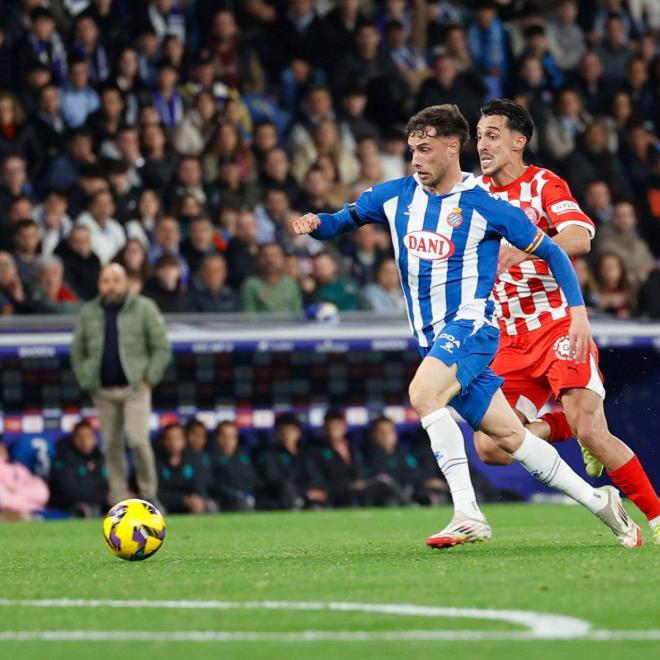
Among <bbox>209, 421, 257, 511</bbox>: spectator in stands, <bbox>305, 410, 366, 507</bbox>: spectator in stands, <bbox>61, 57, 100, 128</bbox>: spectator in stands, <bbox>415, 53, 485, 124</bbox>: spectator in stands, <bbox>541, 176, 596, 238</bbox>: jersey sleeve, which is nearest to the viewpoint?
<bbox>541, 176, 596, 238</bbox>: jersey sleeve

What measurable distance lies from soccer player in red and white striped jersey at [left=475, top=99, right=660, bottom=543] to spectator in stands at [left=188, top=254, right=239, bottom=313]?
6795 mm

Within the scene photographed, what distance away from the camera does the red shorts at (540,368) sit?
350 inches

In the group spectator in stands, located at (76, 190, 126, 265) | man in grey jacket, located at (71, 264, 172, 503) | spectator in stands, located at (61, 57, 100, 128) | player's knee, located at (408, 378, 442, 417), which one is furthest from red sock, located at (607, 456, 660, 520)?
spectator in stands, located at (61, 57, 100, 128)

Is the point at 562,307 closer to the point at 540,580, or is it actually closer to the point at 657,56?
the point at 540,580

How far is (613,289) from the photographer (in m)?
16.9

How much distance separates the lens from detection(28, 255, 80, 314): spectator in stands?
15188 mm

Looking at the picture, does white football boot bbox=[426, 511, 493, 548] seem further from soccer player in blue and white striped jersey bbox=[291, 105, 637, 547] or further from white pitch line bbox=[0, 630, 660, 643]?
white pitch line bbox=[0, 630, 660, 643]

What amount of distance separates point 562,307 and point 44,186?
8.28m

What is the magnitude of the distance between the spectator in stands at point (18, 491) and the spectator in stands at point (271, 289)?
264 centimetres

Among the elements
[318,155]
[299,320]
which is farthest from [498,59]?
[299,320]

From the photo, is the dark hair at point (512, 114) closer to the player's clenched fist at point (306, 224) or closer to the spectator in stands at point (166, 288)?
the player's clenched fist at point (306, 224)

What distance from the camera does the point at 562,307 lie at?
30.3 ft

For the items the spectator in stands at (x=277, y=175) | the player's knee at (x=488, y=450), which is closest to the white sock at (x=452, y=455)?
the player's knee at (x=488, y=450)

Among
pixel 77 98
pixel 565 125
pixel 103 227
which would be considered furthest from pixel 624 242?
pixel 77 98
